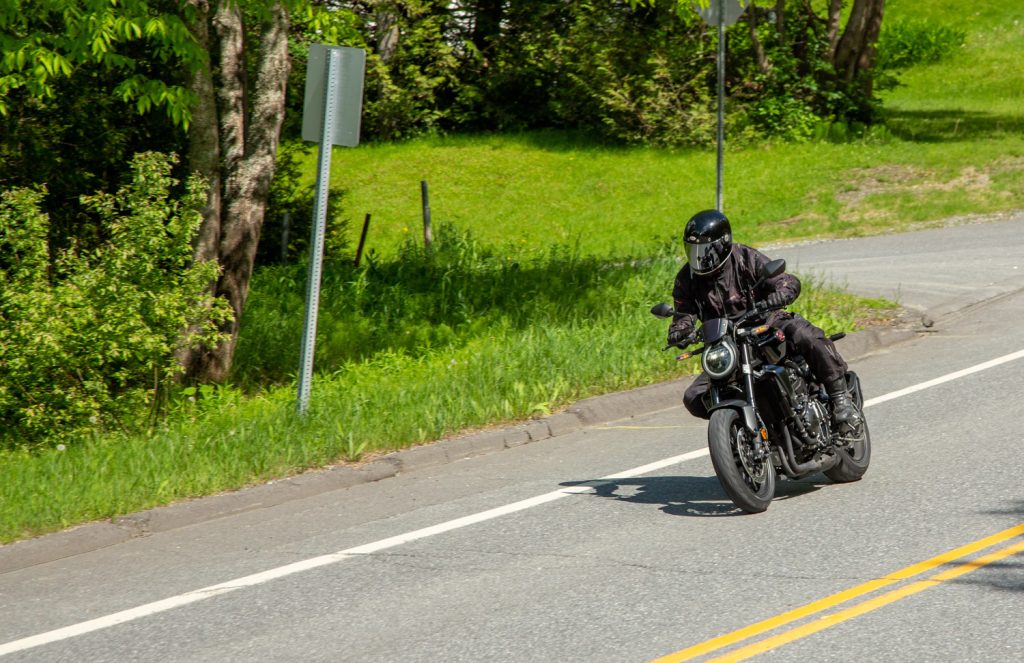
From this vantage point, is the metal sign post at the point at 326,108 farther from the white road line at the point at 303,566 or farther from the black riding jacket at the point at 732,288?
the black riding jacket at the point at 732,288

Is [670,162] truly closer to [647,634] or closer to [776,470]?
[776,470]

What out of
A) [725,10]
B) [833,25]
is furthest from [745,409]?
[833,25]

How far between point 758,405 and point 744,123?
2100cm

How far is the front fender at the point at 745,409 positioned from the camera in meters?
7.14

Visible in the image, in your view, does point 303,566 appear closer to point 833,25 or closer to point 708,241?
point 708,241

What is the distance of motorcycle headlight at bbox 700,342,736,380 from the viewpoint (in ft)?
23.4

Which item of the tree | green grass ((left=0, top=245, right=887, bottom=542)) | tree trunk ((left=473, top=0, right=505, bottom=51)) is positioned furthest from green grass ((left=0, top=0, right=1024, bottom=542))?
tree trunk ((left=473, top=0, right=505, bottom=51))

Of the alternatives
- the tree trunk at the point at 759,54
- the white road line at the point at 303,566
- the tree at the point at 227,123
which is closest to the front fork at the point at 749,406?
the white road line at the point at 303,566

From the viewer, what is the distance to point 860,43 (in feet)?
91.2

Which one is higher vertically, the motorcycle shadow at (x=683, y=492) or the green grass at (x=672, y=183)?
the green grass at (x=672, y=183)

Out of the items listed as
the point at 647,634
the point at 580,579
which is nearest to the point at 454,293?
the point at 580,579

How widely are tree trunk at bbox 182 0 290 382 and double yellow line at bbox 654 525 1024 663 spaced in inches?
280

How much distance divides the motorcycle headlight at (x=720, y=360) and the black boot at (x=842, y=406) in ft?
3.08

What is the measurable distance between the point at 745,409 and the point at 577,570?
4.63 ft
